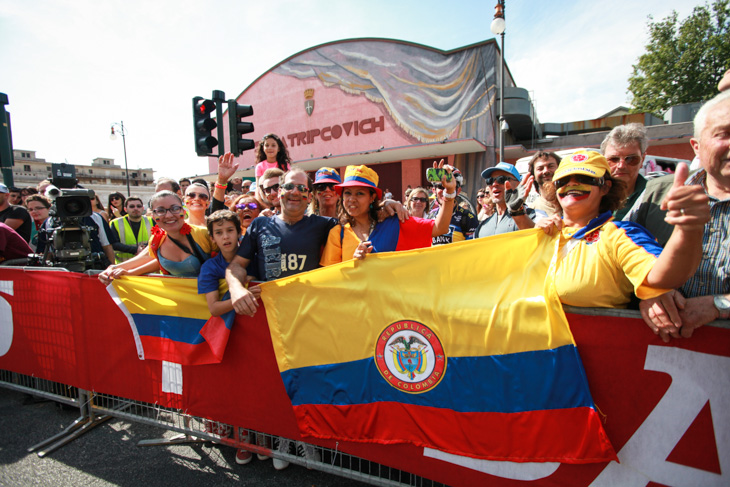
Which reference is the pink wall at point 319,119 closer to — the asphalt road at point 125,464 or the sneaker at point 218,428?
the sneaker at point 218,428

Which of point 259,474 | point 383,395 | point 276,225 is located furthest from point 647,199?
point 259,474

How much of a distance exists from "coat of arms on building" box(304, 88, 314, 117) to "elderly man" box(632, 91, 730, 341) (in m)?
21.8

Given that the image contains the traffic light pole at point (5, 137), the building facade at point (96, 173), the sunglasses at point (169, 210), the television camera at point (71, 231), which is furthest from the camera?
the building facade at point (96, 173)

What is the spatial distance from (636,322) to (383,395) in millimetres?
1433

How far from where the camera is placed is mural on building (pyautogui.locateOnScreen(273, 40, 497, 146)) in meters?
16.4

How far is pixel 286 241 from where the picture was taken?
2.83 metres

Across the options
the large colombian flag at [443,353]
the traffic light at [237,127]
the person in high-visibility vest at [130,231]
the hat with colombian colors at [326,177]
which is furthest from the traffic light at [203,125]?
the large colombian flag at [443,353]

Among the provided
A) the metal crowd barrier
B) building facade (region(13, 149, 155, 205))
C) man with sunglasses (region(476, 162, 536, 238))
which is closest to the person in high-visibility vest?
the metal crowd barrier

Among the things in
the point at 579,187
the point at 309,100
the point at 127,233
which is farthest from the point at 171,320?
the point at 309,100

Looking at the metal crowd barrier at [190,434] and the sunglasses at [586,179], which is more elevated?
the sunglasses at [586,179]

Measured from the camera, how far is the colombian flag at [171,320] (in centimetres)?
275

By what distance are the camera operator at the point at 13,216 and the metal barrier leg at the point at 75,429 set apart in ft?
10.4

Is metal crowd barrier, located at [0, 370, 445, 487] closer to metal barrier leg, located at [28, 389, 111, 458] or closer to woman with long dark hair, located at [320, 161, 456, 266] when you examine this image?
metal barrier leg, located at [28, 389, 111, 458]

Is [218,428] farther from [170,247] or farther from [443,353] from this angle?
[443,353]
